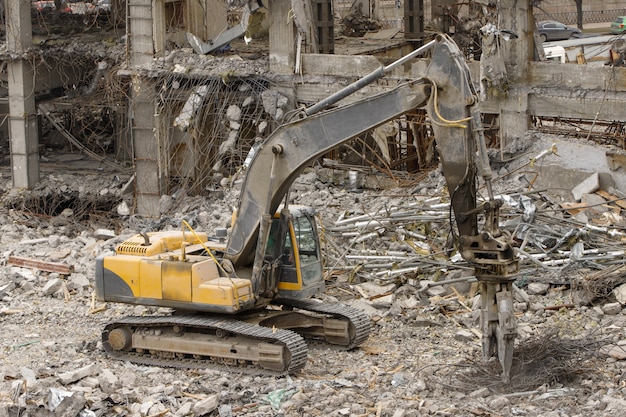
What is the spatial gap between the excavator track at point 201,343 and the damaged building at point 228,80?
26.0 feet

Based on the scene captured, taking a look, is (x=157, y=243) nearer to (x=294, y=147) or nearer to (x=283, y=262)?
(x=283, y=262)

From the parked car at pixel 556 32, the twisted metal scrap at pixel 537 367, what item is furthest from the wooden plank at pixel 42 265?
the parked car at pixel 556 32

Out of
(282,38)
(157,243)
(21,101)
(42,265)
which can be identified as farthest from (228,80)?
(157,243)

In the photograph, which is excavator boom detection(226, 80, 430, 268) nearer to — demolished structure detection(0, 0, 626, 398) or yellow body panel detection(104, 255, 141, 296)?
yellow body panel detection(104, 255, 141, 296)

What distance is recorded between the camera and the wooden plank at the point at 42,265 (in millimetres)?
17141

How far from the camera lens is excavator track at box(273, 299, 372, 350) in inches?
518

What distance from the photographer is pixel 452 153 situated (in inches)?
435

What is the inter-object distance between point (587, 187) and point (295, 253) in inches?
249

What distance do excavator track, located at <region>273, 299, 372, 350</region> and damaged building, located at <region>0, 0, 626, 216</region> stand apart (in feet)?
21.6

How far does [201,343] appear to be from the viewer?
12.8 metres

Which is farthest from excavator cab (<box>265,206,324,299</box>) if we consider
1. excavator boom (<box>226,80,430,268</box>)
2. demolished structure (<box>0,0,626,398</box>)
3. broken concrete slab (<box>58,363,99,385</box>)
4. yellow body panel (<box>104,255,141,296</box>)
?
demolished structure (<box>0,0,626,398</box>)

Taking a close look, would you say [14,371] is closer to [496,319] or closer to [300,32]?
[496,319]

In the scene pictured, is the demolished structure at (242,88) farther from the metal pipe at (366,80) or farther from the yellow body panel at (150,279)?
the metal pipe at (366,80)

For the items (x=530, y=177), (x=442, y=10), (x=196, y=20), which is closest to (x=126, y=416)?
(x=530, y=177)
